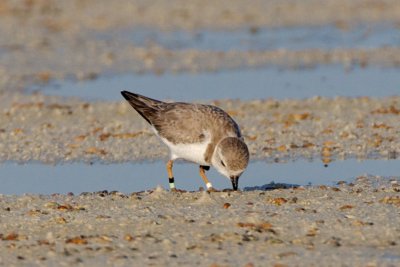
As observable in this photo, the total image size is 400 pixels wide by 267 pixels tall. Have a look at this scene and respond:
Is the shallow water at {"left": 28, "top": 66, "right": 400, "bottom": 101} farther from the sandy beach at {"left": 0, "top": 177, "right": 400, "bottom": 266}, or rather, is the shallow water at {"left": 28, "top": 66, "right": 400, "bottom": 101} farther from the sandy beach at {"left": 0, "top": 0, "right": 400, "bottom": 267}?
the sandy beach at {"left": 0, "top": 177, "right": 400, "bottom": 266}

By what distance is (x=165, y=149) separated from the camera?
1552cm

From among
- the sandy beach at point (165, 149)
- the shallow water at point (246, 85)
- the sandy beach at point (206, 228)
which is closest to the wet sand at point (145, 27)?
the sandy beach at point (165, 149)

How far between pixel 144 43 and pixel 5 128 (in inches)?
394

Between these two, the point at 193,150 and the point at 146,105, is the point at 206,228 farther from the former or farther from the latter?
the point at 146,105

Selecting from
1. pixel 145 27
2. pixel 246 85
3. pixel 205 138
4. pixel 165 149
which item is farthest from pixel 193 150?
pixel 145 27

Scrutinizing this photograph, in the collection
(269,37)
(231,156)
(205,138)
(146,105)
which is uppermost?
(269,37)

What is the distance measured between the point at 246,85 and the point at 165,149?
639 cm

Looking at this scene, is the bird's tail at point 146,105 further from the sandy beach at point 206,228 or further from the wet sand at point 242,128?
the wet sand at point 242,128

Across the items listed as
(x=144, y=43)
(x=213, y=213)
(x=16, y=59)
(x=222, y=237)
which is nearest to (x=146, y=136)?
(x=213, y=213)

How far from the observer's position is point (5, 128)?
1723 centimetres

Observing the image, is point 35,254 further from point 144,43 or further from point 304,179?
point 144,43

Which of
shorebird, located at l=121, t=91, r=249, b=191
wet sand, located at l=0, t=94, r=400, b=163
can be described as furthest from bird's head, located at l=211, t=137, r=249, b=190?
wet sand, located at l=0, t=94, r=400, b=163

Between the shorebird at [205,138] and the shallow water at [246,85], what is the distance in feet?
24.6

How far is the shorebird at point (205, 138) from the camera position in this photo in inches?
467
